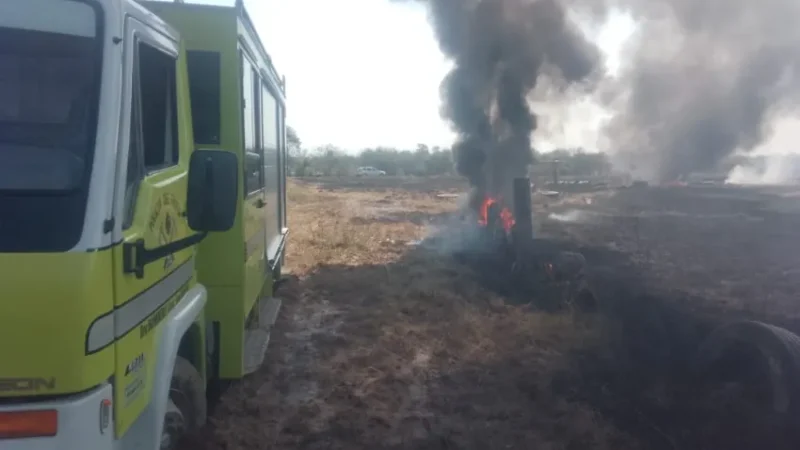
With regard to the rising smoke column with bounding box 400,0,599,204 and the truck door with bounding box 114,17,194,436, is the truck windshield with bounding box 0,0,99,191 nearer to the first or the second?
the truck door with bounding box 114,17,194,436

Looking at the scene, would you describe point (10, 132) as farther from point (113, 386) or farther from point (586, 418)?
point (586, 418)

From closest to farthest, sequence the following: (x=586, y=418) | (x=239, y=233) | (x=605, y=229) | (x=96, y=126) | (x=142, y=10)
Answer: (x=96, y=126) < (x=142, y=10) < (x=239, y=233) < (x=586, y=418) < (x=605, y=229)

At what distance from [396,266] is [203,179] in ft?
35.4

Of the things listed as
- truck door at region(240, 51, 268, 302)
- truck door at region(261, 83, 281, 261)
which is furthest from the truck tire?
truck door at region(261, 83, 281, 261)

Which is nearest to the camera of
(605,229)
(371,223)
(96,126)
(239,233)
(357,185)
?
(96,126)

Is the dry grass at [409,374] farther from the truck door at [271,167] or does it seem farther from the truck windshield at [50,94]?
the truck windshield at [50,94]

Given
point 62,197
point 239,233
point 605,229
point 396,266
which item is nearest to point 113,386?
point 62,197

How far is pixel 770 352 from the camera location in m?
5.66

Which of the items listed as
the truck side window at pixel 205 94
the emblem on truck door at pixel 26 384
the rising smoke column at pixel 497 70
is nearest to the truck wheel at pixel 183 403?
the emblem on truck door at pixel 26 384

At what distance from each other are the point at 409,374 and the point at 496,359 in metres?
1.00

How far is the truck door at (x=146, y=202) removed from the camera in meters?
2.69

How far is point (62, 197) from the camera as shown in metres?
2.46

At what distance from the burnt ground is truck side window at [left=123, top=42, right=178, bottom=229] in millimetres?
2538

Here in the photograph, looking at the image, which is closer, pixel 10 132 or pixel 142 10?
pixel 10 132
